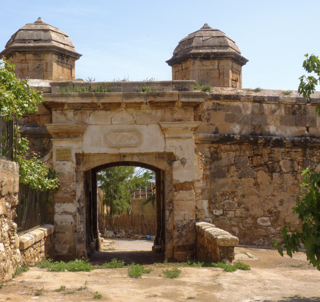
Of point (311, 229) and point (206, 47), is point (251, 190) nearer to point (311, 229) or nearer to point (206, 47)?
point (206, 47)

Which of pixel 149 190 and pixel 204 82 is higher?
pixel 204 82

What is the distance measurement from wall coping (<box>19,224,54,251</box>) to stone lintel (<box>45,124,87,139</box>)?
182cm

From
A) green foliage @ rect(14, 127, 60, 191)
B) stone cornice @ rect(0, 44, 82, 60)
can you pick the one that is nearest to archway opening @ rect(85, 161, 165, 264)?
green foliage @ rect(14, 127, 60, 191)

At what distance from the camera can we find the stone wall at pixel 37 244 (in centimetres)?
577

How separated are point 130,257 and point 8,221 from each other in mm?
4491

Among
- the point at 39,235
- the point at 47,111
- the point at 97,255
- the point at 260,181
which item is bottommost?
the point at 97,255

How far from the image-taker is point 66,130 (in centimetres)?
804

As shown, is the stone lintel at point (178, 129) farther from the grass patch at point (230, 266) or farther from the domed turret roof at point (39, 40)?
the domed turret roof at point (39, 40)

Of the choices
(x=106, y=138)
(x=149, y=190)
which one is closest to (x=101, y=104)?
(x=106, y=138)

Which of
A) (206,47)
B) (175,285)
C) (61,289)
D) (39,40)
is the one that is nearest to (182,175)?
(175,285)

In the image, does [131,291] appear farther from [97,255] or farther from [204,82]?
[204,82]

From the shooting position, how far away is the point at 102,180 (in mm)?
17906

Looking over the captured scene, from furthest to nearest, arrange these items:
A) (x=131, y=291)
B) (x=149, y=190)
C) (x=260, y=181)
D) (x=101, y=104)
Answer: (x=149, y=190) → (x=260, y=181) → (x=101, y=104) → (x=131, y=291)

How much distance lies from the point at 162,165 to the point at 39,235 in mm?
2832
